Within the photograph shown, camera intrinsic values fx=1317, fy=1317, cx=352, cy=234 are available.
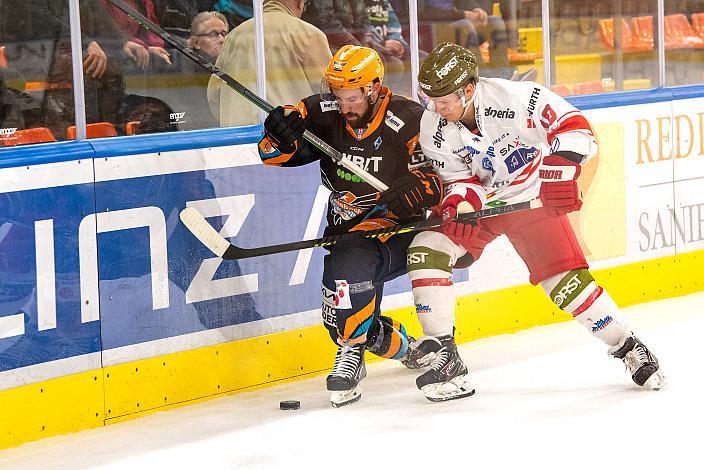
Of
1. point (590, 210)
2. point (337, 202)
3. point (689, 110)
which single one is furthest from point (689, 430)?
point (689, 110)

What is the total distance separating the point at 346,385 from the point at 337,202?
1.91 ft

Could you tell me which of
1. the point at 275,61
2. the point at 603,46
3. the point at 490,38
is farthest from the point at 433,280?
the point at 603,46

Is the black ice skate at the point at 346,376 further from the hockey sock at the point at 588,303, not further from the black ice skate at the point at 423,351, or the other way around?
the hockey sock at the point at 588,303

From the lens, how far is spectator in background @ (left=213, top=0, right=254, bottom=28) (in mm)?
4293

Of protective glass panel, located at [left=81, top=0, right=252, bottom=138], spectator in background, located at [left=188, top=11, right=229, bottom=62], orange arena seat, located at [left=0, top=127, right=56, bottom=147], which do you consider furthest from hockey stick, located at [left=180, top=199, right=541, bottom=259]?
spectator in background, located at [left=188, top=11, right=229, bottom=62]

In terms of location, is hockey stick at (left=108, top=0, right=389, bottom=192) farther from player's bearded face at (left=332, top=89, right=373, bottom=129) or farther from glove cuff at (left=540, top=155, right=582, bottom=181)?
glove cuff at (left=540, top=155, right=582, bottom=181)

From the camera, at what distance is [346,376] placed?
400 cm

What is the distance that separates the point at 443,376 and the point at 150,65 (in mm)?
1323

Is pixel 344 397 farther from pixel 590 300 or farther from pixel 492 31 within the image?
pixel 492 31

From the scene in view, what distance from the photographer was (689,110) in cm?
580

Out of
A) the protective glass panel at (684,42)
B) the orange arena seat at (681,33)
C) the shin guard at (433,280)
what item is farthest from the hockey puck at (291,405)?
the orange arena seat at (681,33)

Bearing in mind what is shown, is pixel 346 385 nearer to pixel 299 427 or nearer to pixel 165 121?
pixel 299 427

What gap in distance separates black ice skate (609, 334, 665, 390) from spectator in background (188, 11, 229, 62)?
5.24 ft

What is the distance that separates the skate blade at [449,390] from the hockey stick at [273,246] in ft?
1.57
